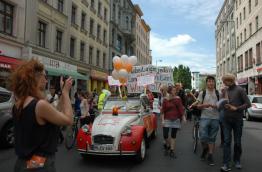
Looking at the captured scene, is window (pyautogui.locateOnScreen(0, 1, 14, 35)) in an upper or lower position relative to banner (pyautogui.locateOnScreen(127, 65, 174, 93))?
upper

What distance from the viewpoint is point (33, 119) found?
108 inches

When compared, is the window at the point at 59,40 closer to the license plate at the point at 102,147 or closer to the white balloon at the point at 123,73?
the white balloon at the point at 123,73

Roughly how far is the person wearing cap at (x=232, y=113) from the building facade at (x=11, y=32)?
47.2 ft

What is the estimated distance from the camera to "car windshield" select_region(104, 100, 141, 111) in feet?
29.0

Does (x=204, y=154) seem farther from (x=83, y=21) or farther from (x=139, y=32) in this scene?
(x=139, y=32)

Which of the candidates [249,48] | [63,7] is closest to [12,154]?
[63,7]

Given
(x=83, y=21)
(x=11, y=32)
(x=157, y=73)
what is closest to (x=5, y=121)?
(x=157, y=73)

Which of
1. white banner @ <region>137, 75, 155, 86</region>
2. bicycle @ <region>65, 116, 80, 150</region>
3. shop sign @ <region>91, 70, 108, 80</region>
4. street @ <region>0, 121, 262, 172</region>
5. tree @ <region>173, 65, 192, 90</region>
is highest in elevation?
tree @ <region>173, 65, 192, 90</region>

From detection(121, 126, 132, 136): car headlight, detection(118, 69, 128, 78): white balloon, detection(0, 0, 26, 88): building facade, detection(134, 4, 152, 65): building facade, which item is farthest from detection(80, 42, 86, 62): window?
detection(134, 4, 152, 65): building facade

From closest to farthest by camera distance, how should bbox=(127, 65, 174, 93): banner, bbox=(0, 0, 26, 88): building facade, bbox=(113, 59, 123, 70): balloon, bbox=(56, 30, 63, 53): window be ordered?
bbox=(113, 59, 123, 70): balloon
bbox=(0, 0, 26, 88): building facade
bbox=(127, 65, 174, 93): banner
bbox=(56, 30, 63, 53): window

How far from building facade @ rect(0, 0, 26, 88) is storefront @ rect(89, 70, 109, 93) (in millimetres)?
15253

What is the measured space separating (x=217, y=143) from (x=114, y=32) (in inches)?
1453

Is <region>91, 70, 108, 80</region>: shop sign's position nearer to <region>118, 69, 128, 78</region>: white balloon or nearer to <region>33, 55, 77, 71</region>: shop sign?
<region>33, 55, 77, 71</region>: shop sign

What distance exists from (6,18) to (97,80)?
19.9m
